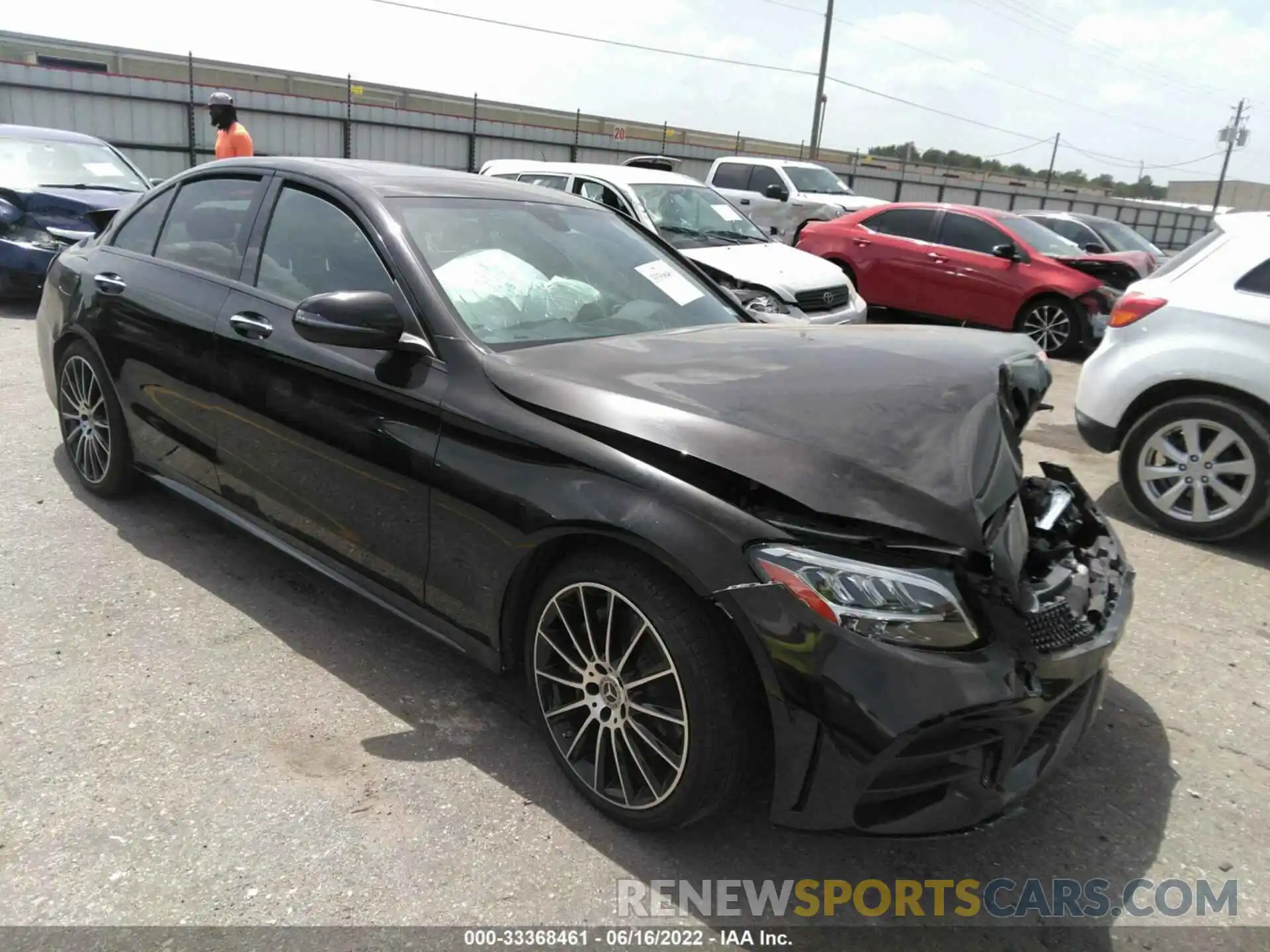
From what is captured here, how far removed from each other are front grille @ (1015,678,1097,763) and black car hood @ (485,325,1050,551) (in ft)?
1.58

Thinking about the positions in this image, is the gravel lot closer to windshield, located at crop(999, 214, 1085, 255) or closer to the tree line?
windshield, located at crop(999, 214, 1085, 255)

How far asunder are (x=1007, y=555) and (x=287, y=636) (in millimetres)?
2440

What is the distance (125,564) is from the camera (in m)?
3.72

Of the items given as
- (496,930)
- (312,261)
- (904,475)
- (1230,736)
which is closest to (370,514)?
(312,261)

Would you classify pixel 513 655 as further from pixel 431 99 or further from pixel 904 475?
pixel 431 99

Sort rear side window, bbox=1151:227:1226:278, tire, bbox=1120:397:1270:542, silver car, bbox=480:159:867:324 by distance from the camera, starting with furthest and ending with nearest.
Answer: silver car, bbox=480:159:867:324 < rear side window, bbox=1151:227:1226:278 < tire, bbox=1120:397:1270:542

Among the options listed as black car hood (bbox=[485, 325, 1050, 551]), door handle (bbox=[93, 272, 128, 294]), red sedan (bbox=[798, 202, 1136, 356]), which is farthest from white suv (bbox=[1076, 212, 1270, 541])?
door handle (bbox=[93, 272, 128, 294])

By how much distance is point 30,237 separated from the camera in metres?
8.48

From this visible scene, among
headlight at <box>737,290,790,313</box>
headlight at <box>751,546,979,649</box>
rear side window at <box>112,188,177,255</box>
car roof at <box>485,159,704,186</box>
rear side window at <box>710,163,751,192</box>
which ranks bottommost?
headlight at <box>751,546,979,649</box>

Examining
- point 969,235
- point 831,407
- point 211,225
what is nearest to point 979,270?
point 969,235

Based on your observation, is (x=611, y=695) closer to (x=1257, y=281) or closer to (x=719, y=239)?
(x=1257, y=281)

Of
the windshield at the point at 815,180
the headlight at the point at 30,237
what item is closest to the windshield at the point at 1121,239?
the windshield at the point at 815,180

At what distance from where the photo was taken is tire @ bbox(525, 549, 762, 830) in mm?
2113

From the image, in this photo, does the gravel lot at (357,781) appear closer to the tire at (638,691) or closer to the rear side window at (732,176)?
the tire at (638,691)
